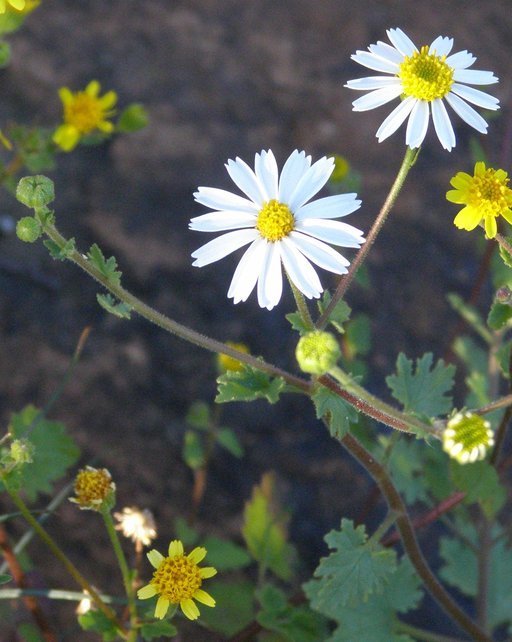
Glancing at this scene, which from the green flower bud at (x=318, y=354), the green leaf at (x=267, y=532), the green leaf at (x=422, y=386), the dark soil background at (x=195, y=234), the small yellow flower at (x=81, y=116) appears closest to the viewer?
the green flower bud at (x=318, y=354)

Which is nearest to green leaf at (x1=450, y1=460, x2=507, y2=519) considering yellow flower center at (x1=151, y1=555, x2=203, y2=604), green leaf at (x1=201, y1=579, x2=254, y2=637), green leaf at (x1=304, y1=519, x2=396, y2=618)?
green leaf at (x1=304, y1=519, x2=396, y2=618)

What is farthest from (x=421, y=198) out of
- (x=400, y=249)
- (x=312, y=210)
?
(x=312, y=210)

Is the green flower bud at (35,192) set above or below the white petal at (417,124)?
below

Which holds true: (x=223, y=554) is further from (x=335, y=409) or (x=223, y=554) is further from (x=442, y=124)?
(x=442, y=124)

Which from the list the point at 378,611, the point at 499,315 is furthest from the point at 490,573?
the point at 499,315

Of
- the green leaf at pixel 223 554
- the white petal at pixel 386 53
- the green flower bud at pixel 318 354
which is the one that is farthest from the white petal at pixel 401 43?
the green leaf at pixel 223 554

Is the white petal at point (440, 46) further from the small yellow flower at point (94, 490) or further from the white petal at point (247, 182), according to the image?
Result: the small yellow flower at point (94, 490)

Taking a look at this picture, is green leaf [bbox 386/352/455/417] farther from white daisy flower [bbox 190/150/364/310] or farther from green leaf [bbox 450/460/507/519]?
white daisy flower [bbox 190/150/364/310]
